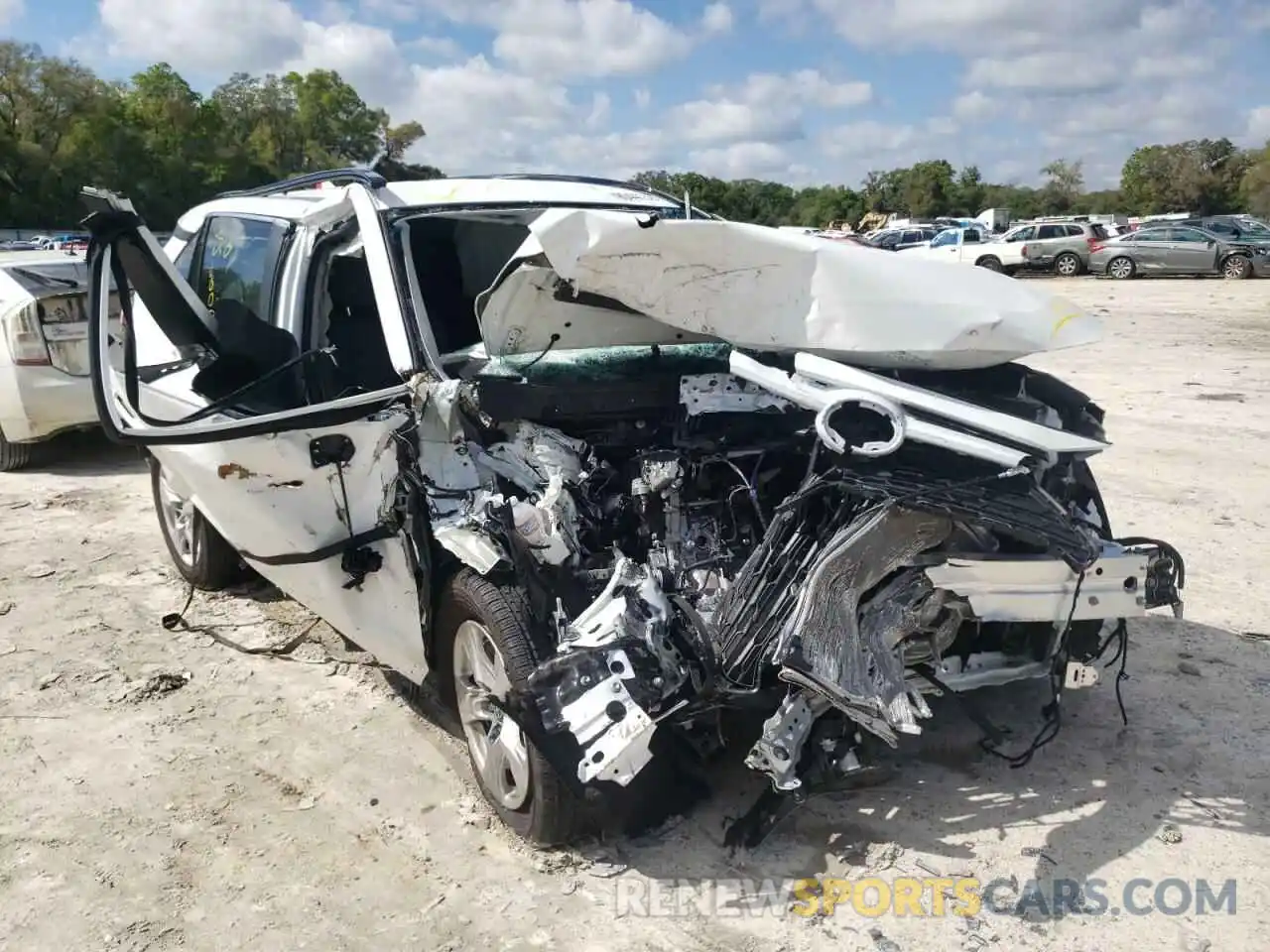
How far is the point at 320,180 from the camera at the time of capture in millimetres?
4809

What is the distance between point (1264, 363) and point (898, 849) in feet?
38.0

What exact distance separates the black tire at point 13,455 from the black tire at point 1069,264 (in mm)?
28240

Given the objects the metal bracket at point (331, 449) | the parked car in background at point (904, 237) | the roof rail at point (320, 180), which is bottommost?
the metal bracket at point (331, 449)

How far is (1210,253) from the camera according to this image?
26391 mm

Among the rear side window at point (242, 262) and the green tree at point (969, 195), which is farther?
the green tree at point (969, 195)

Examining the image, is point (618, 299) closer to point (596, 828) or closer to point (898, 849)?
point (596, 828)

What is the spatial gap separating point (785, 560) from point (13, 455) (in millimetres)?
7064

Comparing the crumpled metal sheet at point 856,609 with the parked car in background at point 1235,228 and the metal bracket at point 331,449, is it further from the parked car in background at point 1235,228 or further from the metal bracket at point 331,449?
the parked car in background at point 1235,228

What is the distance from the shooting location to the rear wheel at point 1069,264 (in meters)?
29.6

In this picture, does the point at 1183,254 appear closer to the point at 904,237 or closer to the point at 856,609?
the point at 904,237

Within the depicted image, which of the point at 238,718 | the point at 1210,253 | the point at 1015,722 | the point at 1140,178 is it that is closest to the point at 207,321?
the point at 238,718

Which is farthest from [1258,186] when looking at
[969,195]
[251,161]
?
[251,161]

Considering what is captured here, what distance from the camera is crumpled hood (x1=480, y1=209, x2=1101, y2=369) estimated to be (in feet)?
10.9

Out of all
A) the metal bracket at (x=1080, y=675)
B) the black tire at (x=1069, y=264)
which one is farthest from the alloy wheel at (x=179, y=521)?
the black tire at (x=1069, y=264)
